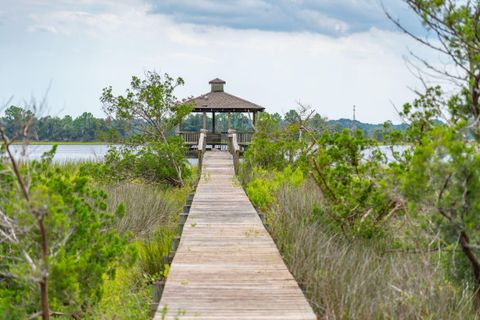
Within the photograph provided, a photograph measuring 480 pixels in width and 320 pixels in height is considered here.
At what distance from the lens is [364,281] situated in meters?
4.98

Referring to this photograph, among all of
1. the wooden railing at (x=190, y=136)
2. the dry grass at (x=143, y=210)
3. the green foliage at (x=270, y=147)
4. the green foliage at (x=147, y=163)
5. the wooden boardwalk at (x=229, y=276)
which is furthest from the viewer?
the wooden railing at (x=190, y=136)

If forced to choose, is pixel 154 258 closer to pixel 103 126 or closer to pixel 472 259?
pixel 472 259

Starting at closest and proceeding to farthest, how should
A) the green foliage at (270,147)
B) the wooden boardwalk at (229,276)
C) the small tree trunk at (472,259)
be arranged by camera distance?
the wooden boardwalk at (229,276)
the small tree trunk at (472,259)
the green foliage at (270,147)

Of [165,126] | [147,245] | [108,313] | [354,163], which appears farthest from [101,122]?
A: [108,313]

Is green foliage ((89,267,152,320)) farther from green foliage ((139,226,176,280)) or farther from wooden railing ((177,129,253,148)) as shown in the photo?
wooden railing ((177,129,253,148))

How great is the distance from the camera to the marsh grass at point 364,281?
4.68m

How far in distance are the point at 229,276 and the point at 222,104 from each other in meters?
24.5

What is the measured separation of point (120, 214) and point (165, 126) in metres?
12.9

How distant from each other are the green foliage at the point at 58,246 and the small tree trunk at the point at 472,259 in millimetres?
2957

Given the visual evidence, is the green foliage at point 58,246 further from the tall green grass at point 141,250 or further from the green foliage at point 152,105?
the green foliage at point 152,105

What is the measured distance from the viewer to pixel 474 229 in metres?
4.81

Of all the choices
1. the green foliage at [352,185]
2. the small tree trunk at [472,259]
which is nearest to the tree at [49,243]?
the small tree trunk at [472,259]

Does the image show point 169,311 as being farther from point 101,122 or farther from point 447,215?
point 101,122

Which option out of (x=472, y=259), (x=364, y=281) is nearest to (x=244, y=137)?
(x=472, y=259)
